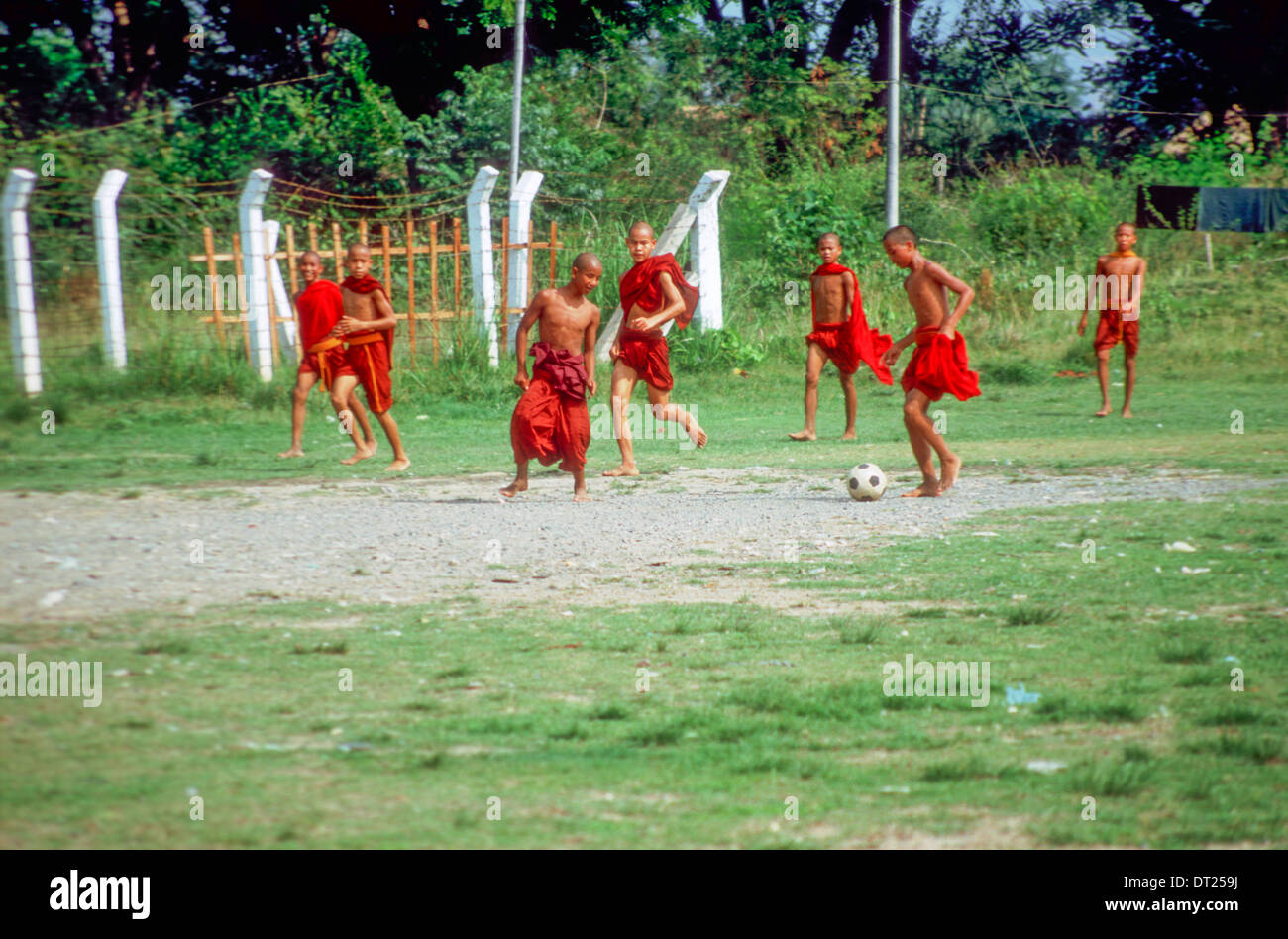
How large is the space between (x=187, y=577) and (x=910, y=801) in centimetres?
424

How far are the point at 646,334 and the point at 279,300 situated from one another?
8.06 m

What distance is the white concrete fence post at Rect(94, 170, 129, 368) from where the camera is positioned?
1523 centimetres

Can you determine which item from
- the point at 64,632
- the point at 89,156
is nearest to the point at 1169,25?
the point at 89,156

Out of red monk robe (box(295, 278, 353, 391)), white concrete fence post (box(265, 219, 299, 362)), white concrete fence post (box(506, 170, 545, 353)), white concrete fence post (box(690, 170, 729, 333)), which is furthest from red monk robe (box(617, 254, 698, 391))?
white concrete fence post (box(690, 170, 729, 333))

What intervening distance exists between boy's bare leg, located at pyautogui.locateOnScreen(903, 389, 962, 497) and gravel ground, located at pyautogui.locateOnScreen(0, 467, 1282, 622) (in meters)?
0.15

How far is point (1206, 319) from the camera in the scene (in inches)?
882

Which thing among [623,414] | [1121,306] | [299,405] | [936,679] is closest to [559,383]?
[623,414]

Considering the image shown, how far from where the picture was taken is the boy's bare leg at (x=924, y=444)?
33.0 feet

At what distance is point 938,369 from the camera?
10102 mm

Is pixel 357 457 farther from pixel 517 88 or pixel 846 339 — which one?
pixel 517 88

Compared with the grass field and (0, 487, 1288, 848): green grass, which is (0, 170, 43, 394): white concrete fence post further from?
(0, 487, 1288, 848): green grass

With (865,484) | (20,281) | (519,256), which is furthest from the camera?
(519,256)

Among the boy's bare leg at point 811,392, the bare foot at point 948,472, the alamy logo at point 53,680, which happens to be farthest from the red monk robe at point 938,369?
the alamy logo at point 53,680

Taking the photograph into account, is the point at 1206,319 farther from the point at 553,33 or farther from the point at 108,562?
the point at 108,562
